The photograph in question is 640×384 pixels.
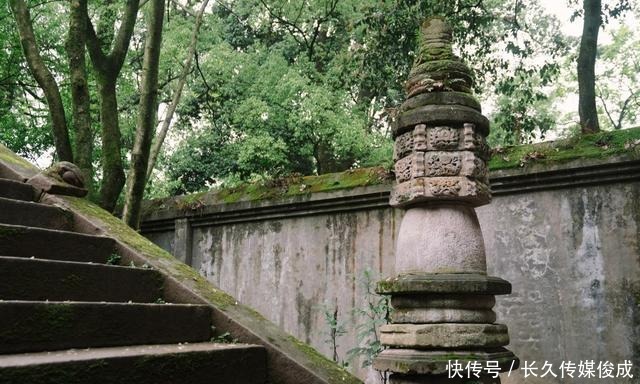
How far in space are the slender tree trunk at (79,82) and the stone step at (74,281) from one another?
3002mm

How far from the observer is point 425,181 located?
3420mm

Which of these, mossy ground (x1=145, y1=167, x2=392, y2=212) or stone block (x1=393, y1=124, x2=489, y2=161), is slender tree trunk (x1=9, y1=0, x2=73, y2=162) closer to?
mossy ground (x1=145, y1=167, x2=392, y2=212)

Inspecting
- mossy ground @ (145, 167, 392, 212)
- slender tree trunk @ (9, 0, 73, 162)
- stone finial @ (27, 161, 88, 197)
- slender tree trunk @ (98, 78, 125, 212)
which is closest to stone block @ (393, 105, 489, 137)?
mossy ground @ (145, 167, 392, 212)

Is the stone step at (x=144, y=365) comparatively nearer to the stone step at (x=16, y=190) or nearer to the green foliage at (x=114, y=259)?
the green foliage at (x=114, y=259)

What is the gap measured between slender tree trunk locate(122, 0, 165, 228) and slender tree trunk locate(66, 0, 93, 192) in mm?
499

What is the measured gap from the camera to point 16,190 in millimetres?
4484

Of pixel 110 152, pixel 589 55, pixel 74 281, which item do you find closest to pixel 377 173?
pixel 110 152

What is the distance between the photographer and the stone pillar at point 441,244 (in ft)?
10.3

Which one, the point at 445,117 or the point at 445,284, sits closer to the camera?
the point at 445,284

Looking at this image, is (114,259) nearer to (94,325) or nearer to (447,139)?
(94,325)

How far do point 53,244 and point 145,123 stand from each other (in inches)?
117

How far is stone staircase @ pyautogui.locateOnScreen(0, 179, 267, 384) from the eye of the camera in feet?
8.21

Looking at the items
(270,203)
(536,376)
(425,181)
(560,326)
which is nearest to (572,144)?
(560,326)

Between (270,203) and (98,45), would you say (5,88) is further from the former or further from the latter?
(270,203)
